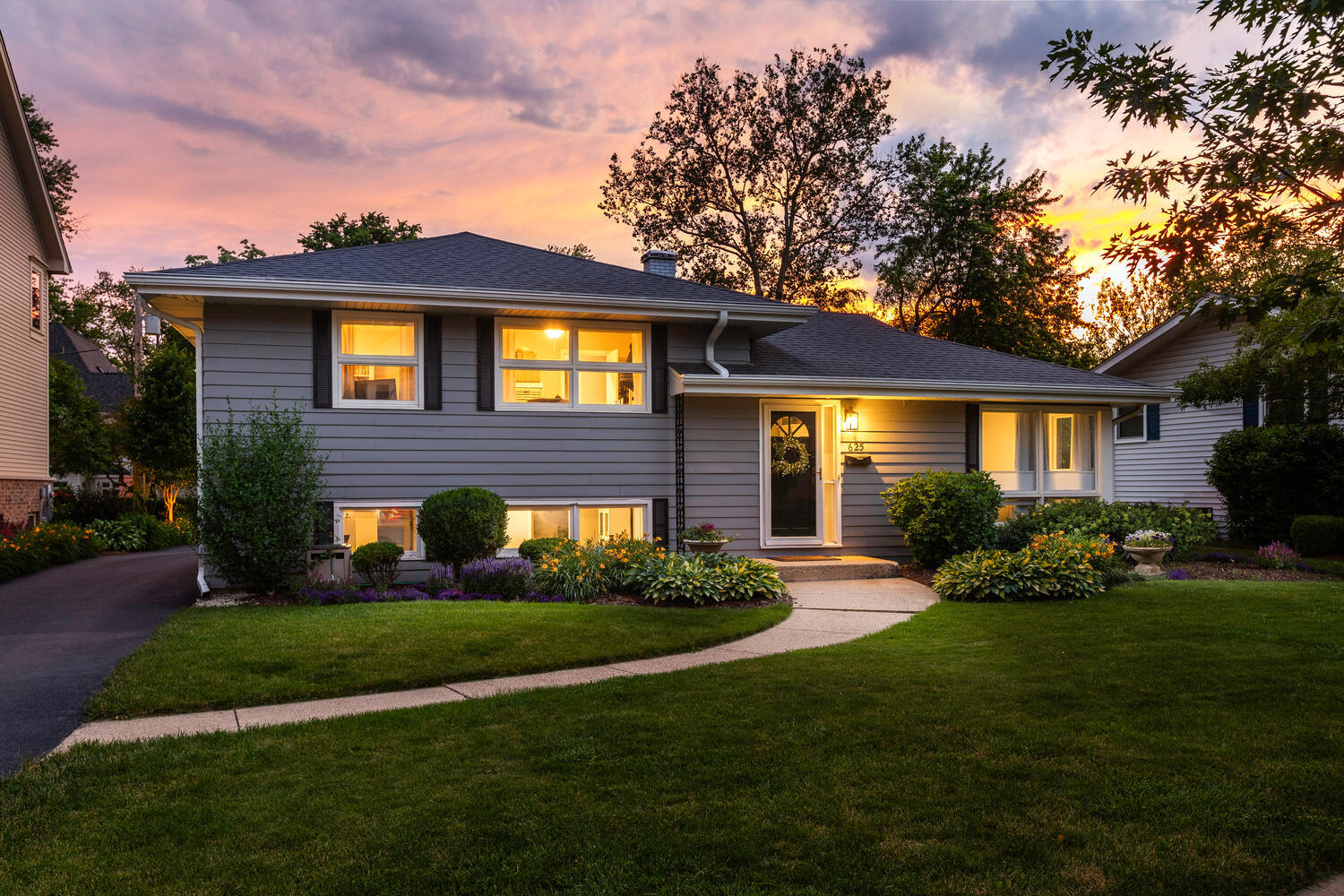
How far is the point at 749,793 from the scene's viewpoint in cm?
334

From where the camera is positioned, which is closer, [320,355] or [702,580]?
[702,580]

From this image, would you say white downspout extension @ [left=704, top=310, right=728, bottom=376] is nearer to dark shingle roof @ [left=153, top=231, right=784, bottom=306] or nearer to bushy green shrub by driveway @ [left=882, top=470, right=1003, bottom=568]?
dark shingle roof @ [left=153, top=231, right=784, bottom=306]

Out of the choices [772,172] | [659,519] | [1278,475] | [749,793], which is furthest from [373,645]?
[772,172]

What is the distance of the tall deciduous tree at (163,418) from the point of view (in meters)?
17.7

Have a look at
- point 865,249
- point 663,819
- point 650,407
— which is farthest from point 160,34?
point 865,249

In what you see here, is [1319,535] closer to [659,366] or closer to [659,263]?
[659,366]

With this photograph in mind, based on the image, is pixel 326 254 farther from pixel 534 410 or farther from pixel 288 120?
pixel 288 120

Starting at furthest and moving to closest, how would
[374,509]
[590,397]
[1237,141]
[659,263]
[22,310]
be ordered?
[22,310] < [659,263] < [590,397] < [374,509] < [1237,141]

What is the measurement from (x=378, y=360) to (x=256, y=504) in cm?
230

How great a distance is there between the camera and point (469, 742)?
3.97 m

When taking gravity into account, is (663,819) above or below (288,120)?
below

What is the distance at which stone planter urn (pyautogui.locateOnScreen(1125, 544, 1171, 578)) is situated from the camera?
10094mm

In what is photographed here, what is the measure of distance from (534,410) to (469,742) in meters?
6.58

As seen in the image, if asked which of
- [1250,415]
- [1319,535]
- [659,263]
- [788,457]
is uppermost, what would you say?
[659,263]
